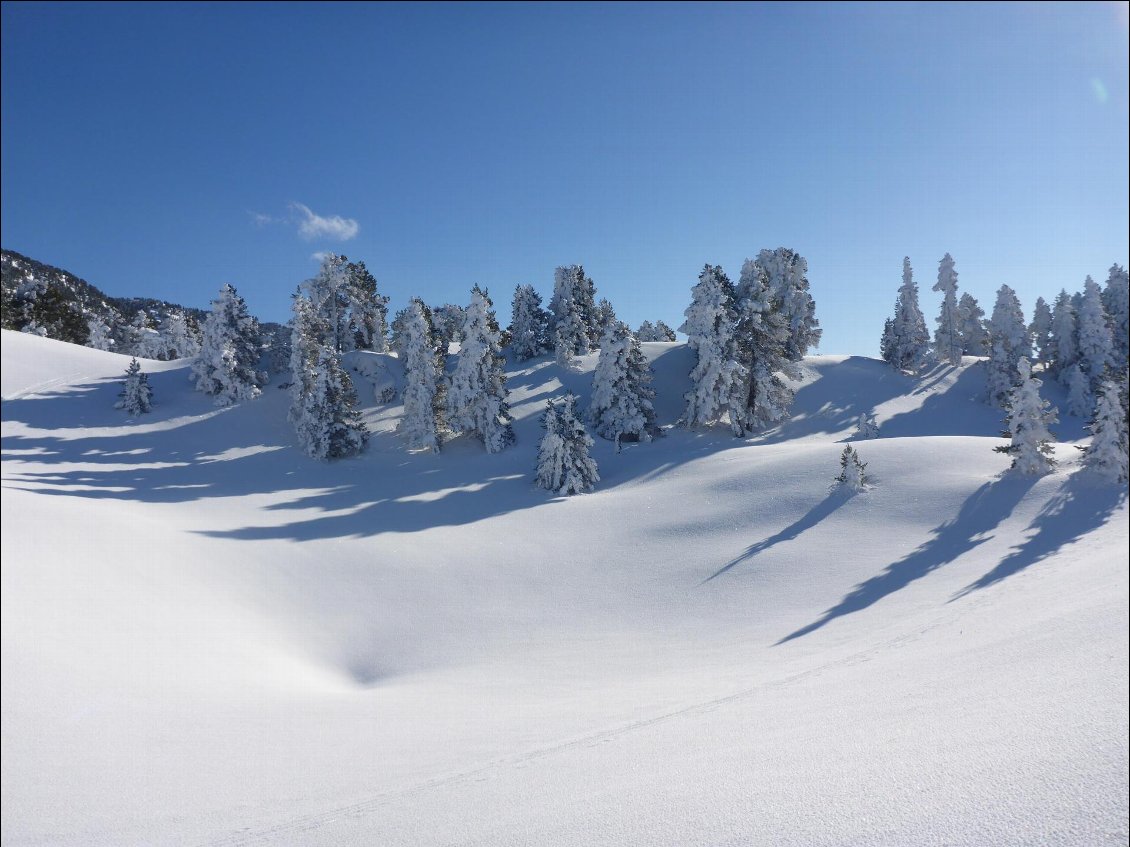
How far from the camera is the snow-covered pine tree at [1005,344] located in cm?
4906

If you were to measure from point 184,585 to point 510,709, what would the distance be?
34.3 ft

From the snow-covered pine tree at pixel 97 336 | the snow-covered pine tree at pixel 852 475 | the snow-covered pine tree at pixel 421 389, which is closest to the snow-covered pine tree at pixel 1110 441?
the snow-covered pine tree at pixel 852 475

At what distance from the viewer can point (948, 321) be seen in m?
58.2

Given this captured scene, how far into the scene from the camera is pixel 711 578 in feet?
56.5

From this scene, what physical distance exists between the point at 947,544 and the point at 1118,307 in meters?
66.4

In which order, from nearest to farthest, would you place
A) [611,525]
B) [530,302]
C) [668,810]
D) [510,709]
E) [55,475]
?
1. [668,810]
2. [510,709]
3. [611,525]
4. [55,475]
5. [530,302]

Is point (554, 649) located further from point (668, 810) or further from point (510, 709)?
point (668, 810)

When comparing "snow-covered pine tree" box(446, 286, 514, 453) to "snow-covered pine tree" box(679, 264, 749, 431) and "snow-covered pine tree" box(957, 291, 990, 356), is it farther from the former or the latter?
"snow-covered pine tree" box(957, 291, 990, 356)

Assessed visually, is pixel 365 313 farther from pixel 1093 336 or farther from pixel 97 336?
pixel 1093 336

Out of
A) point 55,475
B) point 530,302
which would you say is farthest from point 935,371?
point 55,475

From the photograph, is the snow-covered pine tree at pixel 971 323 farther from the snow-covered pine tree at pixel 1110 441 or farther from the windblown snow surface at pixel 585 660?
the snow-covered pine tree at pixel 1110 441

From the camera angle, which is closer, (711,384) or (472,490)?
(472,490)

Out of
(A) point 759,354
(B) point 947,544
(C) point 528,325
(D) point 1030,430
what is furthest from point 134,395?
(D) point 1030,430

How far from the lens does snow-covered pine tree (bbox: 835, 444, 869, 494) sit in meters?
21.3
